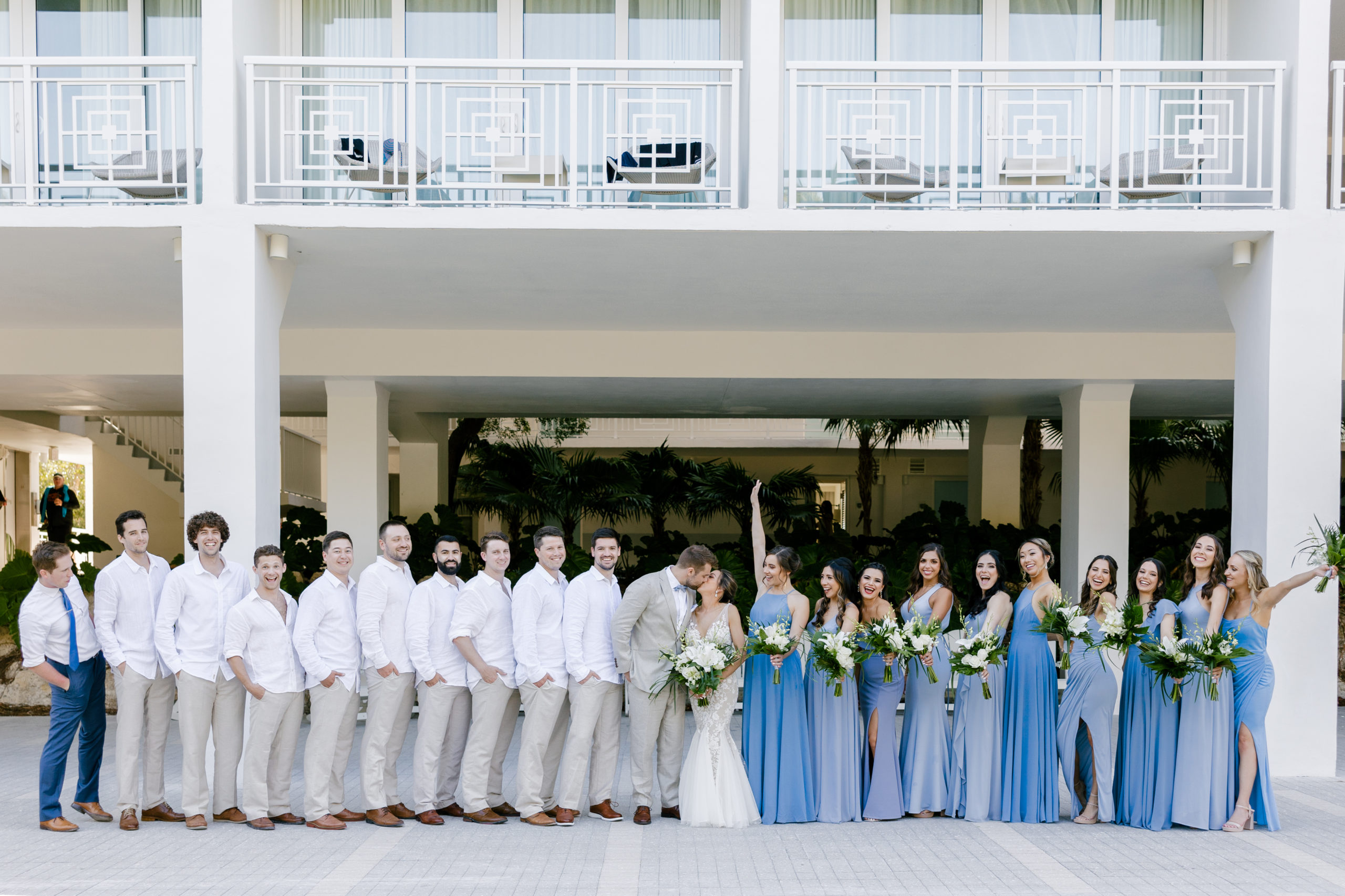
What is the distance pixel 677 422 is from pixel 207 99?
52.8 feet

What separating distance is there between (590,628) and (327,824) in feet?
6.21

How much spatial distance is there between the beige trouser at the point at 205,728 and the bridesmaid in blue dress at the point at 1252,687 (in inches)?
229

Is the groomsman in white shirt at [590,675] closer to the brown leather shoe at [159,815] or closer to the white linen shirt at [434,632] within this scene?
the white linen shirt at [434,632]

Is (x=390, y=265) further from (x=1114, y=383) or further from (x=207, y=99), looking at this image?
(x=1114, y=383)

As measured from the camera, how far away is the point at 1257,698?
671 centimetres

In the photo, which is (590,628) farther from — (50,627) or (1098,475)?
(1098,475)

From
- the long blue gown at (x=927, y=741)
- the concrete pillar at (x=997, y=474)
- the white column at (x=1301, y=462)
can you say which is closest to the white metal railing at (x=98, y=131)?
the long blue gown at (x=927, y=741)

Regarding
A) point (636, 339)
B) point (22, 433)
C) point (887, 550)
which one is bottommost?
point (887, 550)

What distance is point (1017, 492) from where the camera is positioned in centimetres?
1734

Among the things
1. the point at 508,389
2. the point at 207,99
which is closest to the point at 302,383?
the point at 508,389

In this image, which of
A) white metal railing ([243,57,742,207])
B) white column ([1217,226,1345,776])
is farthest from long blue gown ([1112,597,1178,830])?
white metal railing ([243,57,742,207])

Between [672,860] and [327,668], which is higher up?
[327,668]

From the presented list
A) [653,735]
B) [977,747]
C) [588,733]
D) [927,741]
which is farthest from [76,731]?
[977,747]

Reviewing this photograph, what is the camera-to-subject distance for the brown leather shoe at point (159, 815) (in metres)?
6.84
